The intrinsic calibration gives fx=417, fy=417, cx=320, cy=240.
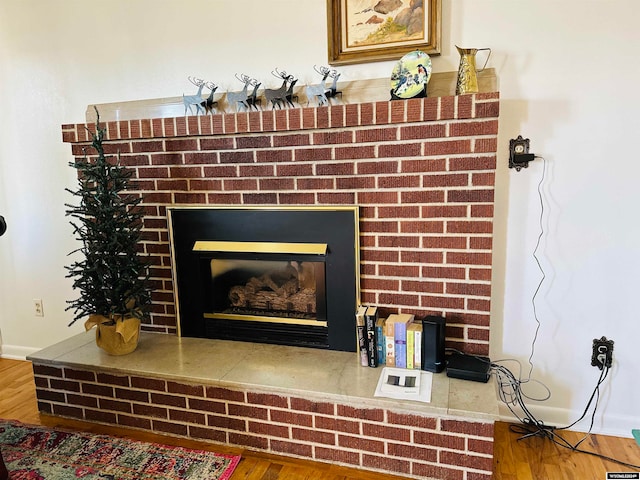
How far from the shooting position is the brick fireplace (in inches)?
67.1

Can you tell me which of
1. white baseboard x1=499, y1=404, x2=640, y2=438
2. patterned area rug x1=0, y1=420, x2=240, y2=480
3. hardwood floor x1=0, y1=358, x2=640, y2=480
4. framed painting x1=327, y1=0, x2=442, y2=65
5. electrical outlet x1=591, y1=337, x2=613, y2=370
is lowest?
hardwood floor x1=0, y1=358, x2=640, y2=480

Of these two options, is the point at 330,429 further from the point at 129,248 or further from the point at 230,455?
the point at 129,248

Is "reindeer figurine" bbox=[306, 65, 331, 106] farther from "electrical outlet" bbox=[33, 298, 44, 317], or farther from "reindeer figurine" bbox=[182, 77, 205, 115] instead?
"electrical outlet" bbox=[33, 298, 44, 317]

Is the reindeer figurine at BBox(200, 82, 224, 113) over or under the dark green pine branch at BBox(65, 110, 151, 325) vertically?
over

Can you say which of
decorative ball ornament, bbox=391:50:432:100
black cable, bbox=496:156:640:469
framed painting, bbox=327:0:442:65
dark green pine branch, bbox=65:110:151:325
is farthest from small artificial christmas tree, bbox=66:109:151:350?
black cable, bbox=496:156:640:469

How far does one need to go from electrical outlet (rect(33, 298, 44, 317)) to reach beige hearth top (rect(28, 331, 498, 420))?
0.68 metres

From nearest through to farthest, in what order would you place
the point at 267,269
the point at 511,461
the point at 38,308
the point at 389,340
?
the point at 511,461 < the point at 389,340 < the point at 267,269 < the point at 38,308

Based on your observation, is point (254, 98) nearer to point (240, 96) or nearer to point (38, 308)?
point (240, 96)

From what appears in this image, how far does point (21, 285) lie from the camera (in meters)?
2.89

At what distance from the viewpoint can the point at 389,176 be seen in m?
1.94

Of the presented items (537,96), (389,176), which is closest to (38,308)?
(389,176)

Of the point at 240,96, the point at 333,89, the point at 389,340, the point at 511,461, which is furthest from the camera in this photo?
the point at 240,96

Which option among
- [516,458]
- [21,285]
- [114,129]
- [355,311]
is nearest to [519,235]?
[355,311]

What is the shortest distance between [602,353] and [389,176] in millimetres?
1281
